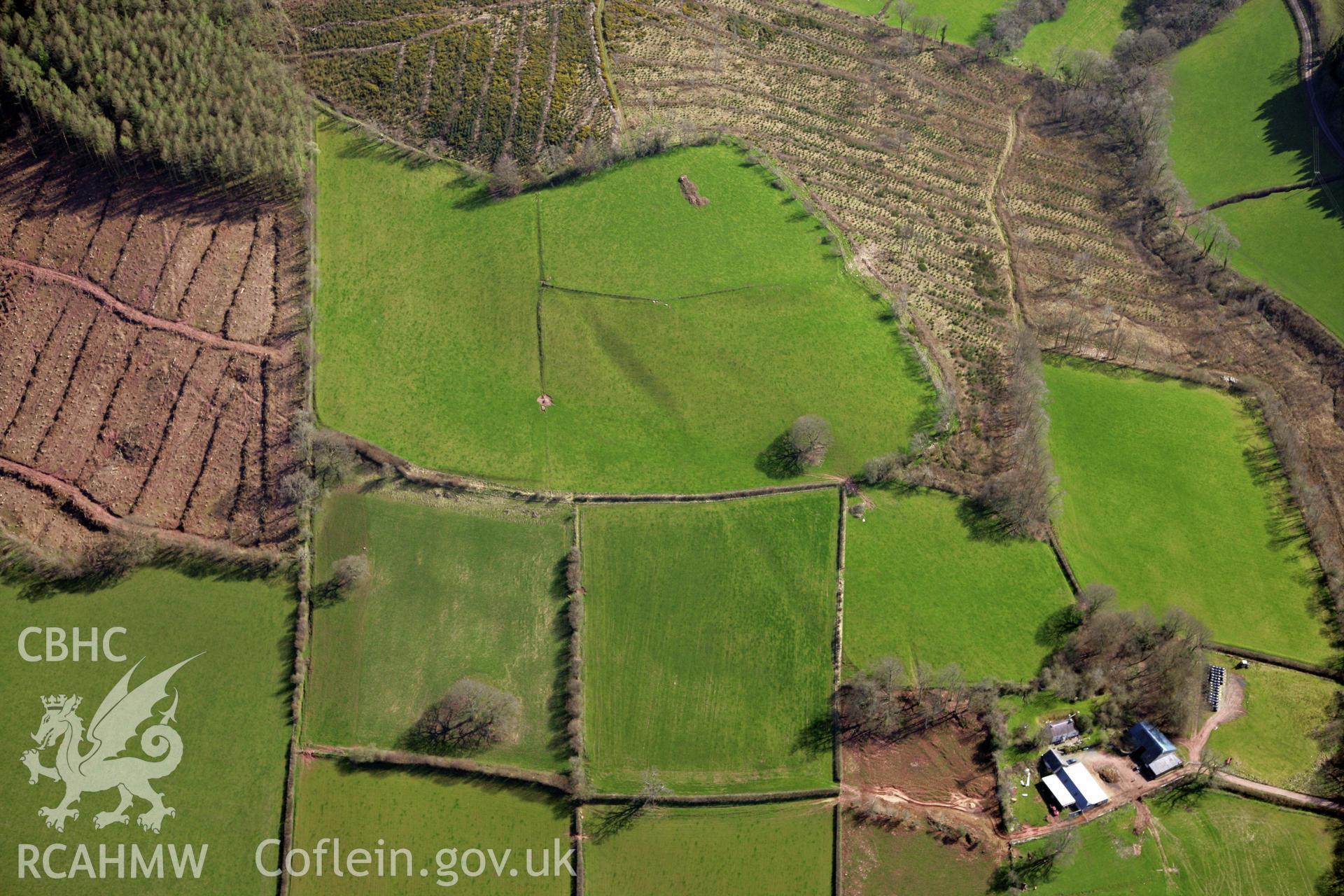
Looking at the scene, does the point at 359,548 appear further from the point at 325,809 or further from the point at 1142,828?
the point at 1142,828

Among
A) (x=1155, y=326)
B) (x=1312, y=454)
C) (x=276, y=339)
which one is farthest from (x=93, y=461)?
(x=1312, y=454)

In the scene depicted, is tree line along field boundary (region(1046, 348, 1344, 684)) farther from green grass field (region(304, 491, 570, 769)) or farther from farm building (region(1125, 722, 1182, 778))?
green grass field (region(304, 491, 570, 769))

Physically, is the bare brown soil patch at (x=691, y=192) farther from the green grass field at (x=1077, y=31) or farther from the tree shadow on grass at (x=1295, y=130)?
the tree shadow on grass at (x=1295, y=130)

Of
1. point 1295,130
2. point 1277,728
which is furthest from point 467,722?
point 1295,130

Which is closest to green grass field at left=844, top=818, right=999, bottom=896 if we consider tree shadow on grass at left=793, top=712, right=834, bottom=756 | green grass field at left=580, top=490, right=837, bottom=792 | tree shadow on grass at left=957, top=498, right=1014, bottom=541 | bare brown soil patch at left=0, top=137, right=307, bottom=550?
green grass field at left=580, top=490, right=837, bottom=792

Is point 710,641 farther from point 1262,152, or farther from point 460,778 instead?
point 1262,152

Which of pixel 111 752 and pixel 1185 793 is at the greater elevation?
pixel 111 752
